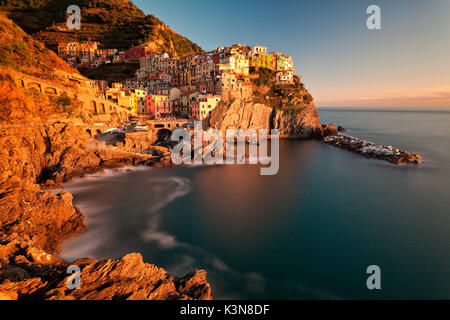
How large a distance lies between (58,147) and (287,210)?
2191cm

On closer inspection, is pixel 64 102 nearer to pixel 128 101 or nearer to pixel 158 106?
pixel 128 101

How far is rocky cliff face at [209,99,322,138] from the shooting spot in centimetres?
4200

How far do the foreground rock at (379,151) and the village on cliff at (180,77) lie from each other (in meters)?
20.0

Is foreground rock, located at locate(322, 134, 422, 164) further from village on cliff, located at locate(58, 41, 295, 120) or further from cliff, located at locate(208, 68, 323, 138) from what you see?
village on cliff, located at locate(58, 41, 295, 120)

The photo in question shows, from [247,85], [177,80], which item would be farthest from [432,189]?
[177,80]

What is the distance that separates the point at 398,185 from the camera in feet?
71.4

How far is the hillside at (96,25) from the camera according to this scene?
68.8 meters

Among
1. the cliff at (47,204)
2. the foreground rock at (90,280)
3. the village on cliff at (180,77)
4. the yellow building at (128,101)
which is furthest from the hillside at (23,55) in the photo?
the foreground rock at (90,280)

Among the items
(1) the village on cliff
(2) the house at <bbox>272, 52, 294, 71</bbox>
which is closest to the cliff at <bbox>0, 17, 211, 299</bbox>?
(1) the village on cliff

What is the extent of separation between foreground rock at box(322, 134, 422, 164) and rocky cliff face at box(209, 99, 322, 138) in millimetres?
6831

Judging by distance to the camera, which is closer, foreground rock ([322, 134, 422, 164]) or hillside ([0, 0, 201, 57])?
A: foreground rock ([322, 134, 422, 164])

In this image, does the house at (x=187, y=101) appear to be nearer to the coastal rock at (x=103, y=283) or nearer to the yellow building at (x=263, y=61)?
the yellow building at (x=263, y=61)

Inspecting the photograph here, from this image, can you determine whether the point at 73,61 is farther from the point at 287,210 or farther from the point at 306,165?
the point at 287,210

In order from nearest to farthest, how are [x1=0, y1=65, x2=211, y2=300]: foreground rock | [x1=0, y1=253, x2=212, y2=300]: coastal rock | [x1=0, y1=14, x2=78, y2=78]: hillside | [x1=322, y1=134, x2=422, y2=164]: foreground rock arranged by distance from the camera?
[x1=0, y1=253, x2=212, y2=300]: coastal rock
[x1=0, y1=65, x2=211, y2=300]: foreground rock
[x1=0, y1=14, x2=78, y2=78]: hillside
[x1=322, y1=134, x2=422, y2=164]: foreground rock
